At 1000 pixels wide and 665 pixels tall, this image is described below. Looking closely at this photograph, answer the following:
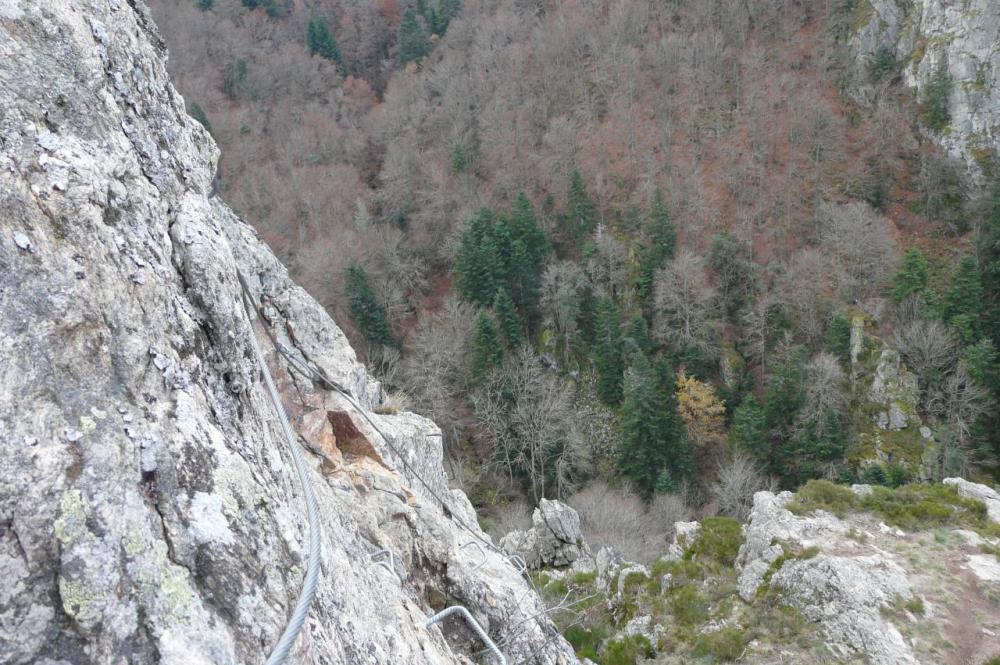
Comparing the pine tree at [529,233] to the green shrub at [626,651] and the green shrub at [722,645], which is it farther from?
the green shrub at [722,645]

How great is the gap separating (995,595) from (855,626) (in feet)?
9.83

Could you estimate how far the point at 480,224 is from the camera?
3862cm

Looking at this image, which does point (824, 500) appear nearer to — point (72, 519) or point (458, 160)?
point (72, 519)

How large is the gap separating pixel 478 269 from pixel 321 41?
42746mm

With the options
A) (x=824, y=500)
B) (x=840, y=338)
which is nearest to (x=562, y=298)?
(x=840, y=338)

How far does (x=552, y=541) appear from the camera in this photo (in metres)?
20.7

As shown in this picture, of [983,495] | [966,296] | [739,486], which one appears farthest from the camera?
[966,296]

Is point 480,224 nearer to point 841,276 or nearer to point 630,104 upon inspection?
point 630,104

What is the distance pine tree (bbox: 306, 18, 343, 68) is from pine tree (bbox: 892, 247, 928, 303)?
5707 centimetres

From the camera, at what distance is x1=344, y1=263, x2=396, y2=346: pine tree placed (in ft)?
116

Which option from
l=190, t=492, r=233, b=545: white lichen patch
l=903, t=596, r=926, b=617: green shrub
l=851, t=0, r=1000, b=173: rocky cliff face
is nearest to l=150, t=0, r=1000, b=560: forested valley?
l=851, t=0, r=1000, b=173: rocky cliff face

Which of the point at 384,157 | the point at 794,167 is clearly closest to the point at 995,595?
the point at 794,167

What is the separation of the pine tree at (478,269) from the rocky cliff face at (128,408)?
32832 mm

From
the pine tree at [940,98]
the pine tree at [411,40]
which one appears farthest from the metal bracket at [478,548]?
the pine tree at [411,40]
